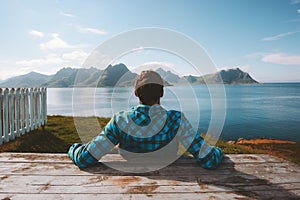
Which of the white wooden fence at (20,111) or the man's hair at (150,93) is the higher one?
the man's hair at (150,93)

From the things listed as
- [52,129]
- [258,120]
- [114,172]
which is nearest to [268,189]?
[114,172]

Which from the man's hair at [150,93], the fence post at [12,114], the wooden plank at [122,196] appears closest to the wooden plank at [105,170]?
the wooden plank at [122,196]

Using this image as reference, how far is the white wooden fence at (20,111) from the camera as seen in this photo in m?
5.96

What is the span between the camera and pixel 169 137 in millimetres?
2291

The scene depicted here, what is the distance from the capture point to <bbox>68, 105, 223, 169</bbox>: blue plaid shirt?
85.9 inches

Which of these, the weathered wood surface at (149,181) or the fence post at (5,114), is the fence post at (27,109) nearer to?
the fence post at (5,114)

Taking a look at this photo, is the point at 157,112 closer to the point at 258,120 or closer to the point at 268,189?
the point at 268,189

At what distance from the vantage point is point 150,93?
221 centimetres

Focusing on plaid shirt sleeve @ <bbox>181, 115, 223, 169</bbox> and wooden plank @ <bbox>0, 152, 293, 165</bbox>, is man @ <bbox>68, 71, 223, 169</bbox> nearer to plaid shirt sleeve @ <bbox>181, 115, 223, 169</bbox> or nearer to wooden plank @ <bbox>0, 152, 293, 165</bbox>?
plaid shirt sleeve @ <bbox>181, 115, 223, 169</bbox>

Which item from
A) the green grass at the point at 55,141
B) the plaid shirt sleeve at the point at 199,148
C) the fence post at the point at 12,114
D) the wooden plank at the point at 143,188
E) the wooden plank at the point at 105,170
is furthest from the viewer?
the fence post at the point at 12,114

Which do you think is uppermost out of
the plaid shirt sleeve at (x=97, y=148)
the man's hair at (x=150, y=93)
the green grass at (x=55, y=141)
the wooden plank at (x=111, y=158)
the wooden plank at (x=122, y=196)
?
the man's hair at (x=150, y=93)

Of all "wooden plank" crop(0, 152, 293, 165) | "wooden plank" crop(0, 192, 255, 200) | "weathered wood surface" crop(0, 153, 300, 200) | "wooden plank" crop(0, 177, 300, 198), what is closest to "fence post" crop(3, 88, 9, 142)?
"wooden plank" crop(0, 152, 293, 165)

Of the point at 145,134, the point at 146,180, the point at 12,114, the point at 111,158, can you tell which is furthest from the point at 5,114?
the point at 146,180

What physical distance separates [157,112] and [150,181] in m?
0.68
